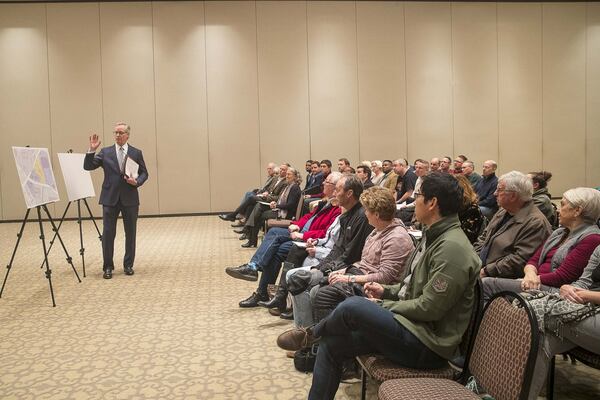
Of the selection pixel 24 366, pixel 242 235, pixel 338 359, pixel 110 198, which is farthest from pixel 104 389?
pixel 242 235

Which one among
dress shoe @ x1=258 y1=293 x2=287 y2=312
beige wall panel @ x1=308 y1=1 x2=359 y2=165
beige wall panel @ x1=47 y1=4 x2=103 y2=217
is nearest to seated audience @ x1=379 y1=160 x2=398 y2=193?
beige wall panel @ x1=308 y1=1 x2=359 y2=165

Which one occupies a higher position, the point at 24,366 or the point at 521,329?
the point at 521,329

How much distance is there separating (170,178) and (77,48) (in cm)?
358

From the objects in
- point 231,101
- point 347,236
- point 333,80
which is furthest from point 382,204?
point 333,80

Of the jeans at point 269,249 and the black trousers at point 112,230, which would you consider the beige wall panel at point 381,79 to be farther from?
the jeans at point 269,249

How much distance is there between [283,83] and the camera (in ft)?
40.9

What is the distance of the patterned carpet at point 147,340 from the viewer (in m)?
2.96

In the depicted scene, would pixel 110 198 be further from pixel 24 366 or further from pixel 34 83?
pixel 34 83

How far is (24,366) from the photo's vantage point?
333 centimetres

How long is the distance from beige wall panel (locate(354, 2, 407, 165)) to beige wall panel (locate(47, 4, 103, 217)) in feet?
20.1

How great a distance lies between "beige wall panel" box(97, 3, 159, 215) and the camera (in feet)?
39.3

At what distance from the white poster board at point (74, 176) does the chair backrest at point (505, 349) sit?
16.9 feet

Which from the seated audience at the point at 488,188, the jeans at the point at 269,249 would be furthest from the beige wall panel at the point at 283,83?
the jeans at the point at 269,249

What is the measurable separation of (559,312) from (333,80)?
10866 millimetres
